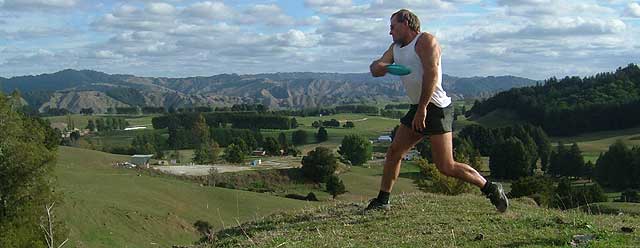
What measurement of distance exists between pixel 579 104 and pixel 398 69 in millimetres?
150311

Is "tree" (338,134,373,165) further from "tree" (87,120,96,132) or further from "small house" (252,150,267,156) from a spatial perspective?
"tree" (87,120,96,132)

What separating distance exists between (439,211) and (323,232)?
7.17ft

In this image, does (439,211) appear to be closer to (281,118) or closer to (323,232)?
(323,232)

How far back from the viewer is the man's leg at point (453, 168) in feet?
29.8

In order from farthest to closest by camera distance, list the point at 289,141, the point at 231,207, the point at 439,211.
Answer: the point at 289,141 < the point at 231,207 < the point at 439,211

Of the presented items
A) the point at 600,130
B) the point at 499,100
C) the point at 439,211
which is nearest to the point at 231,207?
the point at 439,211

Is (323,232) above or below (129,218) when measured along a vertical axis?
above

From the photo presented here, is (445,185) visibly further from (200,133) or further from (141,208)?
(200,133)

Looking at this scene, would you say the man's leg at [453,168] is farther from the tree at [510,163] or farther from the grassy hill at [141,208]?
the tree at [510,163]

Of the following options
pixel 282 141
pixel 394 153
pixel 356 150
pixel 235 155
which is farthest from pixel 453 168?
pixel 282 141

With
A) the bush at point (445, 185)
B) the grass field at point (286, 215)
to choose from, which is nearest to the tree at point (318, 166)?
the grass field at point (286, 215)

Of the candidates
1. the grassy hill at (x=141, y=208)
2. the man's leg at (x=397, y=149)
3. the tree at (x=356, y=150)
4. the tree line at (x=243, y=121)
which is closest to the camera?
the man's leg at (x=397, y=149)

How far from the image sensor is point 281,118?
164750 mm

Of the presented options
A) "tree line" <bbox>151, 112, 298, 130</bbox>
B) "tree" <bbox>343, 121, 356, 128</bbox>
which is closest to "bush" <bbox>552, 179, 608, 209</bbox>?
"tree line" <bbox>151, 112, 298, 130</bbox>
